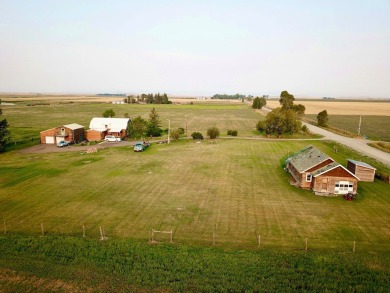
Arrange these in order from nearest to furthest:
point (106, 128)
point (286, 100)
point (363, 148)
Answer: point (363, 148), point (106, 128), point (286, 100)

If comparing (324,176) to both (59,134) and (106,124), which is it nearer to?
(106,124)

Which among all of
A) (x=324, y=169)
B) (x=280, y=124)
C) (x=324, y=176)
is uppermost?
(x=280, y=124)

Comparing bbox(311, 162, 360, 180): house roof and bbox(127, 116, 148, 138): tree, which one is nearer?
bbox(311, 162, 360, 180): house roof

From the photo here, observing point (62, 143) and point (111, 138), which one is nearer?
point (62, 143)

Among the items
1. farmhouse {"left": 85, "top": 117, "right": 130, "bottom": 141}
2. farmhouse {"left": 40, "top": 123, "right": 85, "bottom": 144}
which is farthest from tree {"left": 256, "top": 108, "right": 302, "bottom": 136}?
farmhouse {"left": 40, "top": 123, "right": 85, "bottom": 144}

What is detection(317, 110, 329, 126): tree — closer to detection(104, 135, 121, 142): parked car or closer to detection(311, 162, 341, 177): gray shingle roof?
detection(104, 135, 121, 142): parked car

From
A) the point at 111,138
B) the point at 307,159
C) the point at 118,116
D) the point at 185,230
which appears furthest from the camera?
the point at 118,116

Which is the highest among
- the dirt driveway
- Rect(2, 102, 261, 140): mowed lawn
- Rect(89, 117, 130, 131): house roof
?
Rect(89, 117, 130, 131): house roof

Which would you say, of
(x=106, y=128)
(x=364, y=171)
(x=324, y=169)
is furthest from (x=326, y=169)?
(x=106, y=128)
